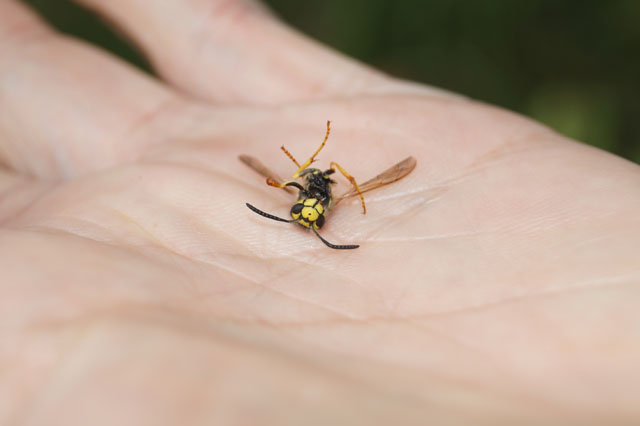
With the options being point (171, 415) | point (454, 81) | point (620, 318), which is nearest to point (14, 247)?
point (171, 415)

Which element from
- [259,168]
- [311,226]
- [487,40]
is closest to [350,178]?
[311,226]

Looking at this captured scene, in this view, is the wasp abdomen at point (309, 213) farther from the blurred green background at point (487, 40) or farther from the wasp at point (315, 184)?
the blurred green background at point (487, 40)

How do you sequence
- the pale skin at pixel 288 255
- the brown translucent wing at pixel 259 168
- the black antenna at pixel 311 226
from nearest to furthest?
the pale skin at pixel 288 255
the black antenna at pixel 311 226
the brown translucent wing at pixel 259 168

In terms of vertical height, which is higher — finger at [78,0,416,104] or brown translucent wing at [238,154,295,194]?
finger at [78,0,416,104]

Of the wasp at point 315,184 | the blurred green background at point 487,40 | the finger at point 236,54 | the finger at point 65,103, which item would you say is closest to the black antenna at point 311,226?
the wasp at point 315,184

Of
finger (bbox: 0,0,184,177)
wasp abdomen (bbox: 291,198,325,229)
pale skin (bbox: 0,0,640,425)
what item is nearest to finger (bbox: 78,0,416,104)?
pale skin (bbox: 0,0,640,425)

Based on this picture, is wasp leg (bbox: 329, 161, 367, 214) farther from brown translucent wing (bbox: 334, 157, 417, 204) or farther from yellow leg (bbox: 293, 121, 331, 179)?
yellow leg (bbox: 293, 121, 331, 179)

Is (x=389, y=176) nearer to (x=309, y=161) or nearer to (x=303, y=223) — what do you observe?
(x=309, y=161)
